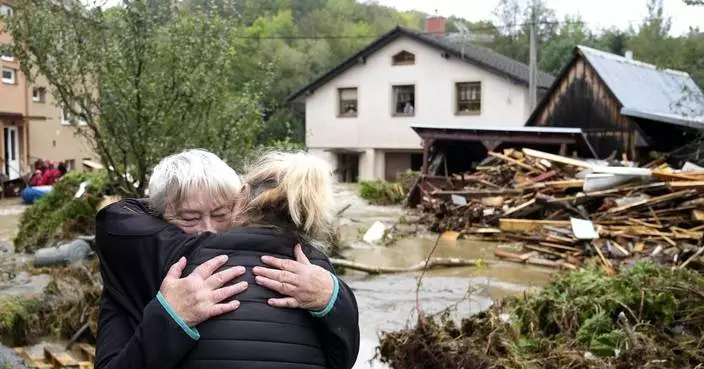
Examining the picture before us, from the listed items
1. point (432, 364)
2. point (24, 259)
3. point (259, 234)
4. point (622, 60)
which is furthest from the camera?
point (622, 60)

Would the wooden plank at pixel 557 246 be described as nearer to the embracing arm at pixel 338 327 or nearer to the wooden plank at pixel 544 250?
the wooden plank at pixel 544 250

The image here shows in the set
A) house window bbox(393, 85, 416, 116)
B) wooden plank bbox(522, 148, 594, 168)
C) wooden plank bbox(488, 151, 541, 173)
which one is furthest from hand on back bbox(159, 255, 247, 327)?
house window bbox(393, 85, 416, 116)

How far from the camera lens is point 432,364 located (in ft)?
18.5

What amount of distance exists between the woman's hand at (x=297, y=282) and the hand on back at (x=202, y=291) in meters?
0.08

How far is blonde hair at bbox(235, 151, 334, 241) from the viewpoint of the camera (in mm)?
2092

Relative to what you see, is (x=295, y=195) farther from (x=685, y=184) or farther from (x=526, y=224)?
(x=526, y=224)

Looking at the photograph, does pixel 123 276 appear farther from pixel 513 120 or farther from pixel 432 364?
pixel 513 120

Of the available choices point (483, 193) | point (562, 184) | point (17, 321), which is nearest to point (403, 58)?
point (483, 193)

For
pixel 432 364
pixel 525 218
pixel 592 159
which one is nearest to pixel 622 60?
pixel 592 159

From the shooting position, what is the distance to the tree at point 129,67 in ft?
27.9

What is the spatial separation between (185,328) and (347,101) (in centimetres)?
3359

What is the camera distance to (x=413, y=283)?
446 inches

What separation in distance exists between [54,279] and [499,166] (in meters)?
13.0

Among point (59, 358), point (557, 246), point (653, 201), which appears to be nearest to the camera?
point (59, 358)
